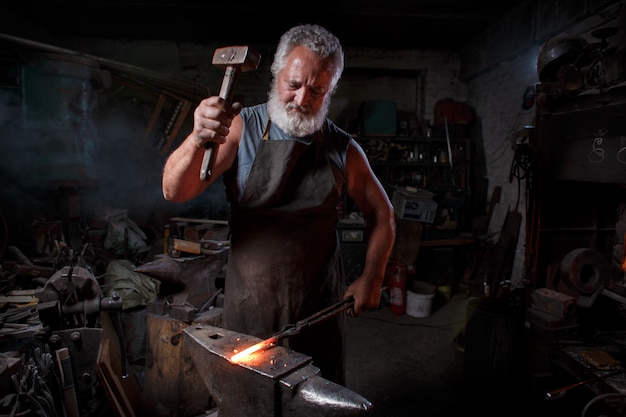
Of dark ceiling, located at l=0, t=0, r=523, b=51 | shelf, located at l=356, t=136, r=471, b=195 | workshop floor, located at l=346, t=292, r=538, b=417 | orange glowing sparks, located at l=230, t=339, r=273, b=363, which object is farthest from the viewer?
shelf, located at l=356, t=136, r=471, b=195

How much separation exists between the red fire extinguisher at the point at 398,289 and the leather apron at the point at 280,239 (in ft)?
13.9

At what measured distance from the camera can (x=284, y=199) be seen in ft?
6.25

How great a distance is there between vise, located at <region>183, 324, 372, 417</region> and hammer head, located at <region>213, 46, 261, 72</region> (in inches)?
42.4

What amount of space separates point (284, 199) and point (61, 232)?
510 cm

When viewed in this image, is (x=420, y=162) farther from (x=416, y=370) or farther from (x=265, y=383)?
(x=265, y=383)

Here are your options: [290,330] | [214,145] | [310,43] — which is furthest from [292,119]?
[290,330]

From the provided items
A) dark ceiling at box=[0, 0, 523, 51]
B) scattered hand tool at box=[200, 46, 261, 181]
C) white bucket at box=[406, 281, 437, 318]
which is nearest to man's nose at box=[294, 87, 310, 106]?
scattered hand tool at box=[200, 46, 261, 181]

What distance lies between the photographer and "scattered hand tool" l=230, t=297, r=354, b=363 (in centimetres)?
143

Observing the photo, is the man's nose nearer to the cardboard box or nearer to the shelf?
the cardboard box

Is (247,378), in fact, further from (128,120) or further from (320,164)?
(128,120)

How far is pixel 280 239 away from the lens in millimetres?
1895

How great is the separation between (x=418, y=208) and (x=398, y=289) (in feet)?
5.09

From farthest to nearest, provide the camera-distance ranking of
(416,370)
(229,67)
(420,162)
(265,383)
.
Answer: (420,162) < (416,370) < (229,67) < (265,383)

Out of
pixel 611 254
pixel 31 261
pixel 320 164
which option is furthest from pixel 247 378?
pixel 31 261
